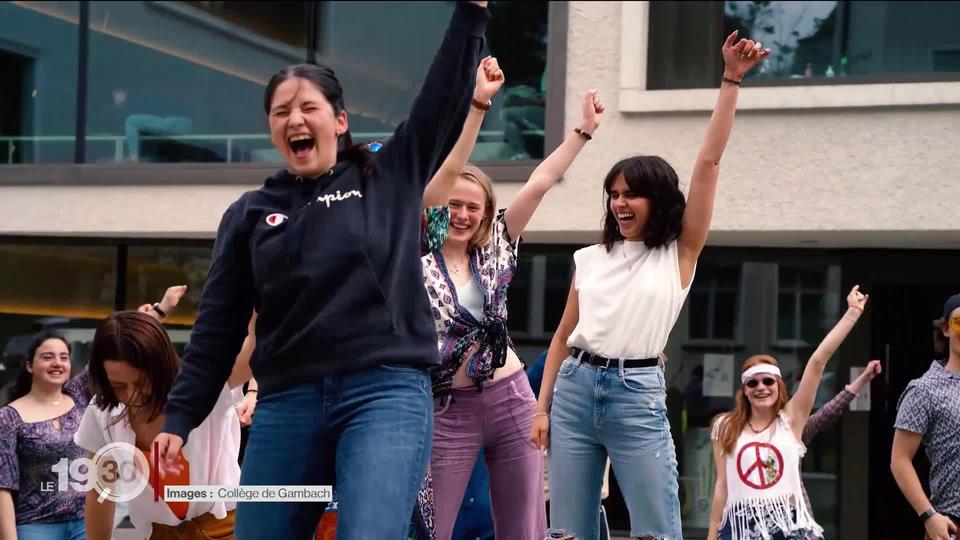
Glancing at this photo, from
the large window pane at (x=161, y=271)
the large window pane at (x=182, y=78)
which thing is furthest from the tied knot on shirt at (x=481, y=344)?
the large window pane at (x=161, y=271)

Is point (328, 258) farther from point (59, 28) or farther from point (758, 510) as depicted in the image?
point (59, 28)

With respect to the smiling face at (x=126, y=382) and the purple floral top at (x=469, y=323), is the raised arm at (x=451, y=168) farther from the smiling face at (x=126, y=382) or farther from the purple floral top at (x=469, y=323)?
the smiling face at (x=126, y=382)

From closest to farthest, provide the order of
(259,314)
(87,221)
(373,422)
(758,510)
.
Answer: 1. (373,422)
2. (259,314)
3. (758,510)
4. (87,221)

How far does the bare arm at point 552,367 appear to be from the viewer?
16.9 feet

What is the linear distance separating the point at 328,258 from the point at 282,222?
0.18 m

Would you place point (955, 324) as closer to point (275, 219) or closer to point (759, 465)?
point (759, 465)

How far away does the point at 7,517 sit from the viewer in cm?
750

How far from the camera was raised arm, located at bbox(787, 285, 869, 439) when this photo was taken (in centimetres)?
768

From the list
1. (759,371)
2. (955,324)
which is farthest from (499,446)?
(759,371)

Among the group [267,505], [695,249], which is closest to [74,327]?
[695,249]

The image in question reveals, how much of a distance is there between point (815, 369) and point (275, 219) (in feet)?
16.4

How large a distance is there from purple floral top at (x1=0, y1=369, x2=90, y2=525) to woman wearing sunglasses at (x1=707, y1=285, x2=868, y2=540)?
3.37 m

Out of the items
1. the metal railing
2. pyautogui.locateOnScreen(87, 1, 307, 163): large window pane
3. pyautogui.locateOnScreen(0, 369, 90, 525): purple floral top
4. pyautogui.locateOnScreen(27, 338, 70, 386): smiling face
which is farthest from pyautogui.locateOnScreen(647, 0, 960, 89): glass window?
pyautogui.locateOnScreen(0, 369, 90, 525): purple floral top

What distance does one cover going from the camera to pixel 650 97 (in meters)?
11.6
